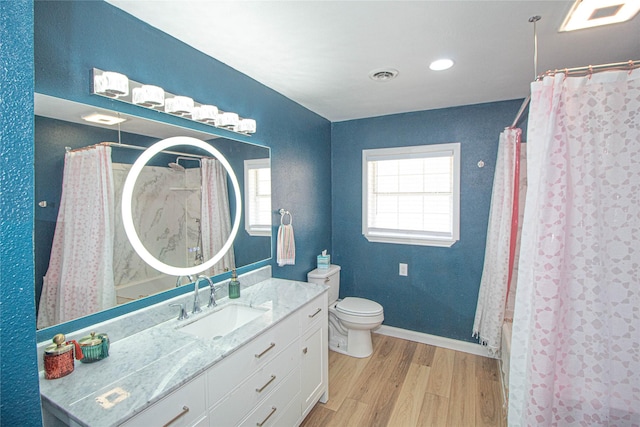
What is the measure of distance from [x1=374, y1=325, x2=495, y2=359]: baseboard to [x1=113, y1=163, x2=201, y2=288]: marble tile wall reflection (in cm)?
237

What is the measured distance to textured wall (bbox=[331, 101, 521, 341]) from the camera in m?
2.93

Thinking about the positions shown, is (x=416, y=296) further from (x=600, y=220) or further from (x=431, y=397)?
(x=600, y=220)

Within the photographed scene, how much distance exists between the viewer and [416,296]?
3.23 metres

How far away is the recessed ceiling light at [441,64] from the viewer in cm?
202

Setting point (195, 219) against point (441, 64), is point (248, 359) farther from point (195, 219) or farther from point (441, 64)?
point (441, 64)

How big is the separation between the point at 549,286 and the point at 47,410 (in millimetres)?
1888

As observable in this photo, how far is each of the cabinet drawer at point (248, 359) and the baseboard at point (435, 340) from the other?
1.83m

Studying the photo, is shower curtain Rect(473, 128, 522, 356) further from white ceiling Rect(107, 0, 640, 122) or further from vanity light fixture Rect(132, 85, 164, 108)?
vanity light fixture Rect(132, 85, 164, 108)

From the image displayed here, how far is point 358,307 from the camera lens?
2889mm

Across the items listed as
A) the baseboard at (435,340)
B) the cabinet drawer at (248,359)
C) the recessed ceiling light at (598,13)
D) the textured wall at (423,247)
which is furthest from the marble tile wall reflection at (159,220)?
the baseboard at (435,340)

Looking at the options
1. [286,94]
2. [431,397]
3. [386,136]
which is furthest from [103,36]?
[431,397]

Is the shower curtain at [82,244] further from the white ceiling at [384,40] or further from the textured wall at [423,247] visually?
the textured wall at [423,247]

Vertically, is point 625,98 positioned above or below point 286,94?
below

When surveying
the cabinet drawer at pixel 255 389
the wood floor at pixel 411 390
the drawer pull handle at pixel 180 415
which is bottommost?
the wood floor at pixel 411 390
